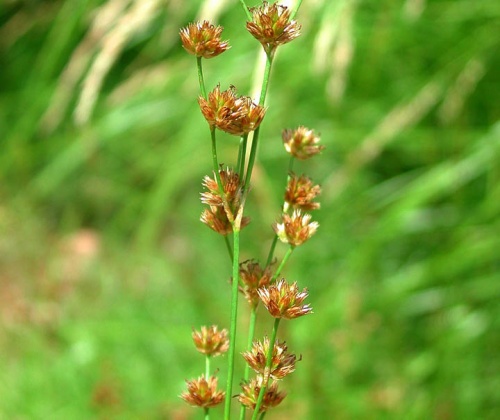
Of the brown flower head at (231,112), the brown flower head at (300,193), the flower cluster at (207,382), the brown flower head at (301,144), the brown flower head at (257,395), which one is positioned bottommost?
the brown flower head at (257,395)

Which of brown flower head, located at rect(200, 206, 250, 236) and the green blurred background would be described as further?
the green blurred background

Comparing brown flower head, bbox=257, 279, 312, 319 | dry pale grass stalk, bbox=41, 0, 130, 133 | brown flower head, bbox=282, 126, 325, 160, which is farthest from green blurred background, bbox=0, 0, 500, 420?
brown flower head, bbox=257, 279, 312, 319

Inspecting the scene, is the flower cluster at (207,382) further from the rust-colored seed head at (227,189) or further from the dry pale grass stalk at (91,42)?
the dry pale grass stalk at (91,42)

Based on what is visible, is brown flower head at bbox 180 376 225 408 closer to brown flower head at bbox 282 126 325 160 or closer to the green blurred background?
brown flower head at bbox 282 126 325 160

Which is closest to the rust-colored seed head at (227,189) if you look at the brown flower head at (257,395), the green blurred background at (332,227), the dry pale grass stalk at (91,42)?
the brown flower head at (257,395)

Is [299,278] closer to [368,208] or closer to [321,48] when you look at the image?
[368,208]
